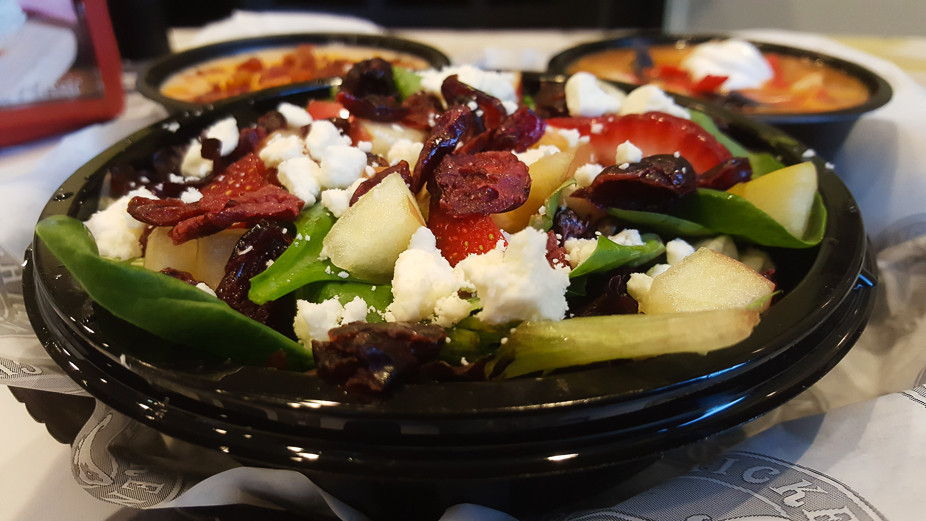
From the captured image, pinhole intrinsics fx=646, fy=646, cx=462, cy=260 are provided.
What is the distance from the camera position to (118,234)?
105 cm

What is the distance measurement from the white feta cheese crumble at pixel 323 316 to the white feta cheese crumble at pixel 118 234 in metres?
0.37

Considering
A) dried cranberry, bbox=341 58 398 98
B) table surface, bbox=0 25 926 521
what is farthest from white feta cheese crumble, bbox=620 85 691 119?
table surface, bbox=0 25 926 521

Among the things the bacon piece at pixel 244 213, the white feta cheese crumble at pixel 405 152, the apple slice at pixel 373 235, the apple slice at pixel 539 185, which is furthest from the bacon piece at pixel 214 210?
the apple slice at pixel 539 185

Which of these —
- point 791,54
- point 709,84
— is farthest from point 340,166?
point 791,54

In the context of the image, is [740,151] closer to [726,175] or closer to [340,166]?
[726,175]

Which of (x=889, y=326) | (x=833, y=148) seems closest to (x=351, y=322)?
(x=889, y=326)

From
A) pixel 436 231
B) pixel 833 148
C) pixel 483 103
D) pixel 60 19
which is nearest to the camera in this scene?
pixel 436 231

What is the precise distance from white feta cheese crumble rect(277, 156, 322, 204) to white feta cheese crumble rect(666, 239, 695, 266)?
590 millimetres

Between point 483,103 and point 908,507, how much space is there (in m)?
0.96

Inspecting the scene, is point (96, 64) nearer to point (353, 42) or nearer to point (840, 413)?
point (353, 42)

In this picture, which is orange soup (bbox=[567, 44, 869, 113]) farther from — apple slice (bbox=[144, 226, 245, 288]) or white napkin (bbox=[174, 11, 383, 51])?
apple slice (bbox=[144, 226, 245, 288])

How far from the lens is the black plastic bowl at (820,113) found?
6.03ft

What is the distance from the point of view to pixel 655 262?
3.46 feet

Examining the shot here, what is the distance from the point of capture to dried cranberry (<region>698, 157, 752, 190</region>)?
1.21m
